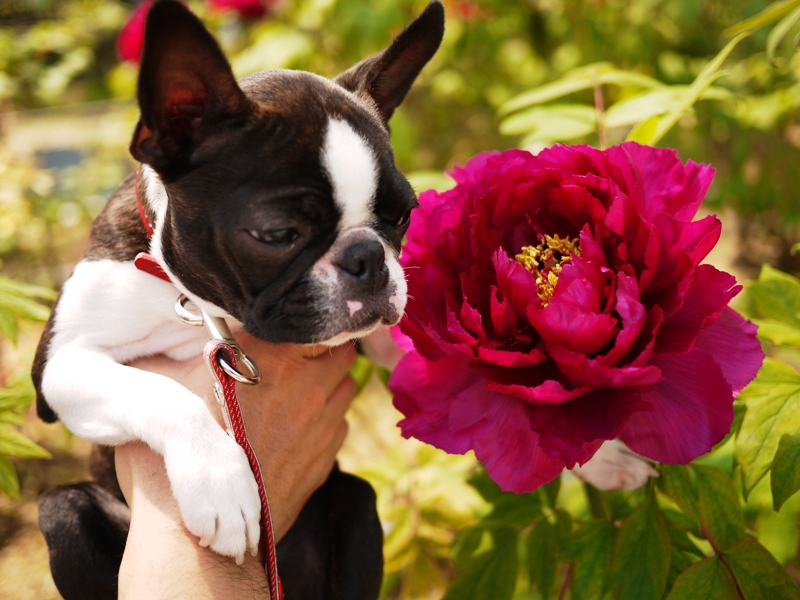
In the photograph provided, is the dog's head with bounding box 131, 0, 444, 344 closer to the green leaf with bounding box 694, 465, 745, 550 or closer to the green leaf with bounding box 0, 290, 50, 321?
the green leaf with bounding box 0, 290, 50, 321

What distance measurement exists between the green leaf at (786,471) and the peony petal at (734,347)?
0.12 metres

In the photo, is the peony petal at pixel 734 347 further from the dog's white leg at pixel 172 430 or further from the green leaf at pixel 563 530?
the dog's white leg at pixel 172 430

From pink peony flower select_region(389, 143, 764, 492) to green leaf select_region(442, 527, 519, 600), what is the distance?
0.49m

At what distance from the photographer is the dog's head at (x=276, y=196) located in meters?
1.40

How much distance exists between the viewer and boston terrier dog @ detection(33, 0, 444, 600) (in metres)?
1.36

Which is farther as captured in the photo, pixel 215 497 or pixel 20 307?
pixel 20 307

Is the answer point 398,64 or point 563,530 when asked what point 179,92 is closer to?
point 398,64

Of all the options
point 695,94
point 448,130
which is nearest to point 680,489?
point 695,94

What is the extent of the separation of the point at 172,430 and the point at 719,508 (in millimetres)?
1107

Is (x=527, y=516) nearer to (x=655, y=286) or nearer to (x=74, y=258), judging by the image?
(x=655, y=286)

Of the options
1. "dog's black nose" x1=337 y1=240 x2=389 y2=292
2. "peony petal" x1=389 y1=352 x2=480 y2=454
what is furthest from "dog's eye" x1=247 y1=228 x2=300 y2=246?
"peony petal" x1=389 y1=352 x2=480 y2=454

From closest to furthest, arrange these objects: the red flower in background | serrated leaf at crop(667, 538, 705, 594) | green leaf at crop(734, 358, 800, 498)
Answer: green leaf at crop(734, 358, 800, 498)
serrated leaf at crop(667, 538, 705, 594)
the red flower in background

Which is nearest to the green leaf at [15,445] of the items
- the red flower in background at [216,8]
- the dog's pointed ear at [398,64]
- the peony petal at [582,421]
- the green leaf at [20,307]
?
the green leaf at [20,307]

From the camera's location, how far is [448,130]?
12.8ft
